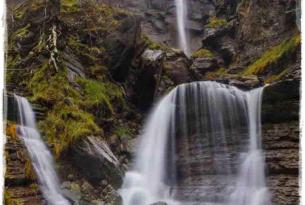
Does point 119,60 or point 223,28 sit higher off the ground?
point 223,28

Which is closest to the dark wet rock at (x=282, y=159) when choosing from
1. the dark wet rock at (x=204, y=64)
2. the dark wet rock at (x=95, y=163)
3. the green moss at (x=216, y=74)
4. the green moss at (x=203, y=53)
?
the dark wet rock at (x=95, y=163)

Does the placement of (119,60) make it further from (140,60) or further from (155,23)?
(155,23)

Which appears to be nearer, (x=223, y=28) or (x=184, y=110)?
(x=184, y=110)

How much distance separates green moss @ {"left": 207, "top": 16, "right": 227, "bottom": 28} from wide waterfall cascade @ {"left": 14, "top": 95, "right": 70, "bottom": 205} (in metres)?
10.6

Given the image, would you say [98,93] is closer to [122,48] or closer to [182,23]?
[122,48]

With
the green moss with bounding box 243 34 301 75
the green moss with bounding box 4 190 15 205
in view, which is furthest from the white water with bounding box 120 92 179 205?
the green moss with bounding box 243 34 301 75

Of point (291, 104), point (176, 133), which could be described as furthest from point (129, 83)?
point (291, 104)

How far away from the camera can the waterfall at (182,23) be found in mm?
20078

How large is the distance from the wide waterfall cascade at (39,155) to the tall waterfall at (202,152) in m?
1.29

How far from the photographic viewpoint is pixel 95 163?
8586 mm

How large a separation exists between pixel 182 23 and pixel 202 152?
483 inches

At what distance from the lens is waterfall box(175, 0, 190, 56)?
2008 cm

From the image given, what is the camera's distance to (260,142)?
870 centimetres

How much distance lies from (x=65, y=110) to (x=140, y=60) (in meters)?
3.38
